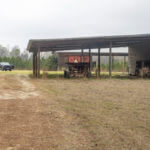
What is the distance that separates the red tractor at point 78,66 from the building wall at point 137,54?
652cm

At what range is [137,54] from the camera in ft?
63.7

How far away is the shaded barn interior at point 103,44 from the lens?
47.9ft

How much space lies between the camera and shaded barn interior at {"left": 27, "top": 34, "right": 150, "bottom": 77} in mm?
14602

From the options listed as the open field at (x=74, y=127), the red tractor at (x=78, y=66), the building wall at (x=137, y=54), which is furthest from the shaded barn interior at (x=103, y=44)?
the open field at (x=74, y=127)

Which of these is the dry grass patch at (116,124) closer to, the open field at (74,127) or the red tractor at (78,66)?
the open field at (74,127)

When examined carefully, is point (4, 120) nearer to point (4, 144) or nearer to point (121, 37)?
point (4, 144)

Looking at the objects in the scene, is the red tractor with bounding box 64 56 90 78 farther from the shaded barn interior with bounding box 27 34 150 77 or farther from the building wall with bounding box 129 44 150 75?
the building wall with bounding box 129 44 150 75

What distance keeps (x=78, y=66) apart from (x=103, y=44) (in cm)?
434

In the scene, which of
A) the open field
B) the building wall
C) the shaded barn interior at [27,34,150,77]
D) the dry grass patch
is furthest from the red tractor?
the open field

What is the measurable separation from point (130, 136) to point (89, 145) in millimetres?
842

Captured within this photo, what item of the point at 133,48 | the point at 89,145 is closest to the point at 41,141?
the point at 89,145

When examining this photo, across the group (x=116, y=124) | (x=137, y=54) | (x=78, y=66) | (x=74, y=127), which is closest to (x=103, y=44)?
(x=137, y=54)

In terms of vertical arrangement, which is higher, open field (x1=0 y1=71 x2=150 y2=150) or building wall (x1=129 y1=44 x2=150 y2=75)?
building wall (x1=129 y1=44 x2=150 y2=75)

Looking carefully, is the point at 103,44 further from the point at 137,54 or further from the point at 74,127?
the point at 74,127
